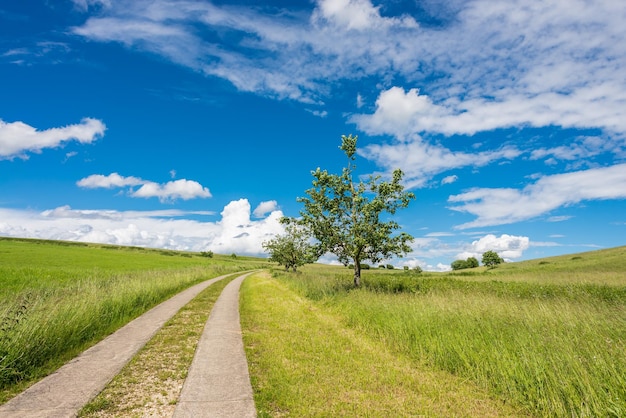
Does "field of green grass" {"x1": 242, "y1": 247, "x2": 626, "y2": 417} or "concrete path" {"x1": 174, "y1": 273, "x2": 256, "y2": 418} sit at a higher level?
"field of green grass" {"x1": 242, "y1": 247, "x2": 626, "y2": 417}

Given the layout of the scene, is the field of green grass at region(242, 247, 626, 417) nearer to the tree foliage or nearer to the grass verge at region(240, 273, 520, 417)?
the grass verge at region(240, 273, 520, 417)

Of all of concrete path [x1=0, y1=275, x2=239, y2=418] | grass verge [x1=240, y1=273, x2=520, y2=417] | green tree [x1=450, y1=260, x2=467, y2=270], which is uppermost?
green tree [x1=450, y1=260, x2=467, y2=270]

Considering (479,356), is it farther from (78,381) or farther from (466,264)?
(466,264)

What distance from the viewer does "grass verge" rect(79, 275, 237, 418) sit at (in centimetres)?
584

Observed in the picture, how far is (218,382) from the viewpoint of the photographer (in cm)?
716

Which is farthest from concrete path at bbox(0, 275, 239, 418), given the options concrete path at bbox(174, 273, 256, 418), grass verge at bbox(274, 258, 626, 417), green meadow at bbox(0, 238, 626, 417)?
grass verge at bbox(274, 258, 626, 417)

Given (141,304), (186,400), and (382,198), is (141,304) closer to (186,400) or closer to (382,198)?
(186,400)

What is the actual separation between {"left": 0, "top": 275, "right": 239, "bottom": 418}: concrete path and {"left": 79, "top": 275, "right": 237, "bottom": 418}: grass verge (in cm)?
25

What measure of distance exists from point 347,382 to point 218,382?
9.62 feet

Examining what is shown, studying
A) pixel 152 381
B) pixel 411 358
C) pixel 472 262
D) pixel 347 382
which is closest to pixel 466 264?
pixel 472 262

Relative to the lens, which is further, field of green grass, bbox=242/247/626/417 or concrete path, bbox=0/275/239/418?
field of green grass, bbox=242/247/626/417

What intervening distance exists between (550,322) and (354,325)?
21.5 feet

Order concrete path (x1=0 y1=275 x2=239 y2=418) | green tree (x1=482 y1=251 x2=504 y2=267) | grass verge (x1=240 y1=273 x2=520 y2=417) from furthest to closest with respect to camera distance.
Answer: green tree (x1=482 y1=251 x2=504 y2=267), grass verge (x1=240 y1=273 x2=520 y2=417), concrete path (x1=0 y1=275 x2=239 y2=418)

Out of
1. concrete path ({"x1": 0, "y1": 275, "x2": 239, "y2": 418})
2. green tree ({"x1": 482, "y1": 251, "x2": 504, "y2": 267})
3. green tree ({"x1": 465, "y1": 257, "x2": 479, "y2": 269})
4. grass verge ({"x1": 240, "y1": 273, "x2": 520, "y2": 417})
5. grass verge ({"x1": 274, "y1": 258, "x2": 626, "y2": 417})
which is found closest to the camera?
concrete path ({"x1": 0, "y1": 275, "x2": 239, "y2": 418})
